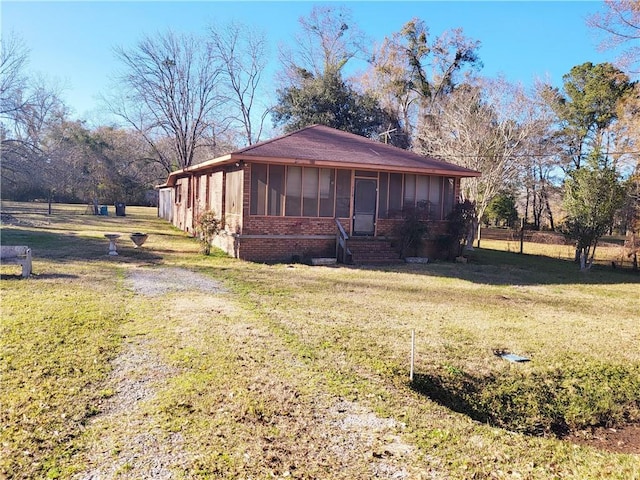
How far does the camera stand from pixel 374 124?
26484 millimetres

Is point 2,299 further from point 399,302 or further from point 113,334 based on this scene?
point 399,302

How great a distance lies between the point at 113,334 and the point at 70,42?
9135 mm

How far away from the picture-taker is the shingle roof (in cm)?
1195

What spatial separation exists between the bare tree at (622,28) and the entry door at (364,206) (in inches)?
397

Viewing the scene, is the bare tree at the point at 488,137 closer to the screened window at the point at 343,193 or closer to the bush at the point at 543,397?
the screened window at the point at 343,193

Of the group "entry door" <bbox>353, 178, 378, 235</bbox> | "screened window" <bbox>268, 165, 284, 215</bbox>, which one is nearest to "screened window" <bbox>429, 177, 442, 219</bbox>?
"entry door" <bbox>353, 178, 378, 235</bbox>

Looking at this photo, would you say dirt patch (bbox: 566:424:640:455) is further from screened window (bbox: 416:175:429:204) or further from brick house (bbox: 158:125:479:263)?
screened window (bbox: 416:175:429:204)

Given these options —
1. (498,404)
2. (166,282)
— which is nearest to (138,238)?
(166,282)

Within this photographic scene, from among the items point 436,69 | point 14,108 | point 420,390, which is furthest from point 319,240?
point 436,69

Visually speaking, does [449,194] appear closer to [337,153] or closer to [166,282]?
[337,153]

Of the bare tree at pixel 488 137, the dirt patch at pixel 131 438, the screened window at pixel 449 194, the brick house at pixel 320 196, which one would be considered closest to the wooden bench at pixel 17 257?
the brick house at pixel 320 196

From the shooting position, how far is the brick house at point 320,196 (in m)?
12.1

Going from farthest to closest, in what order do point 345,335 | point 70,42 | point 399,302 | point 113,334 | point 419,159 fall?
point 419,159, point 70,42, point 399,302, point 345,335, point 113,334

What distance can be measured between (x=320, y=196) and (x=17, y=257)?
23.8 ft
